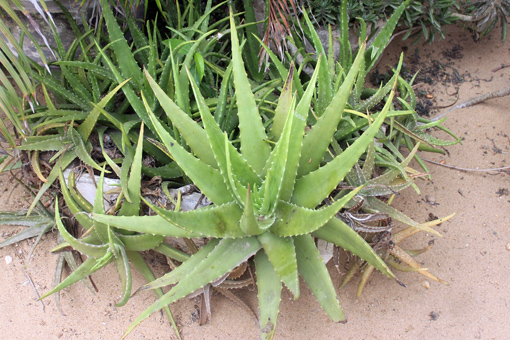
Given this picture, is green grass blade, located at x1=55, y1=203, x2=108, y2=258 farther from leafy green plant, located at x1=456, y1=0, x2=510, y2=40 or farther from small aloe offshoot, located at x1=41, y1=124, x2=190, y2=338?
leafy green plant, located at x1=456, y1=0, x2=510, y2=40

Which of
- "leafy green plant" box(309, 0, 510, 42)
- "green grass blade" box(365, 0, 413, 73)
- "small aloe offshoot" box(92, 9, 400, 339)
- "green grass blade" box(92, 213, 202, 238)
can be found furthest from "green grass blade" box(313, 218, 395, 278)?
"leafy green plant" box(309, 0, 510, 42)

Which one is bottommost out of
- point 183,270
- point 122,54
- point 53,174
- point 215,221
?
point 183,270

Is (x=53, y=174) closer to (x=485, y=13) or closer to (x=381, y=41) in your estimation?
(x=381, y=41)

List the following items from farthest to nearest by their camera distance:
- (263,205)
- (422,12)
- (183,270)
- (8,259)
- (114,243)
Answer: (422,12), (8,259), (114,243), (183,270), (263,205)

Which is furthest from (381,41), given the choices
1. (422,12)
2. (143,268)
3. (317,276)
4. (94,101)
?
(143,268)

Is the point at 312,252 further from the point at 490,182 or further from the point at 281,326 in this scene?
the point at 490,182

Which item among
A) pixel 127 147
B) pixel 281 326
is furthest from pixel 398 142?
pixel 127 147
